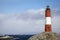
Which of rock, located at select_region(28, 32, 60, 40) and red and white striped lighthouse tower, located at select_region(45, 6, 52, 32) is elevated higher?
red and white striped lighthouse tower, located at select_region(45, 6, 52, 32)

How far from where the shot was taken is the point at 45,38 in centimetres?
1209

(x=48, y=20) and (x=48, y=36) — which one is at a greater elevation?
(x=48, y=20)

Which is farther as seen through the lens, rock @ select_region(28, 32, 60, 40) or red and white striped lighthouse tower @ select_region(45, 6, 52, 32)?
red and white striped lighthouse tower @ select_region(45, 6, 52, 32)

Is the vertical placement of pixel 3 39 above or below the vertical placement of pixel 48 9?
below

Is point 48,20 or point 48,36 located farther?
point 48,20

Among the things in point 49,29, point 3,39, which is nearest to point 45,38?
point 49,29

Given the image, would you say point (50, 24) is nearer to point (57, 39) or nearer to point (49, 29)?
point (49, 29)

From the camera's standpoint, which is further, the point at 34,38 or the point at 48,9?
the point at 48,9

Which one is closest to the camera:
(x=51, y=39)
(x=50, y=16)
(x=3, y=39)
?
(x=51, y=39)

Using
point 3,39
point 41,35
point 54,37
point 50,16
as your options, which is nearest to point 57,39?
point 54,37

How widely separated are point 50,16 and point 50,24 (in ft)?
1.64

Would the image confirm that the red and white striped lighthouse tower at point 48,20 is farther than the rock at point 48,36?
Yes

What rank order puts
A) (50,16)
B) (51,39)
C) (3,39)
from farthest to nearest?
(3,39), (50,16), (51,39)

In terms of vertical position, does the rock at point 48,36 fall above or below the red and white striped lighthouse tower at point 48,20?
below
